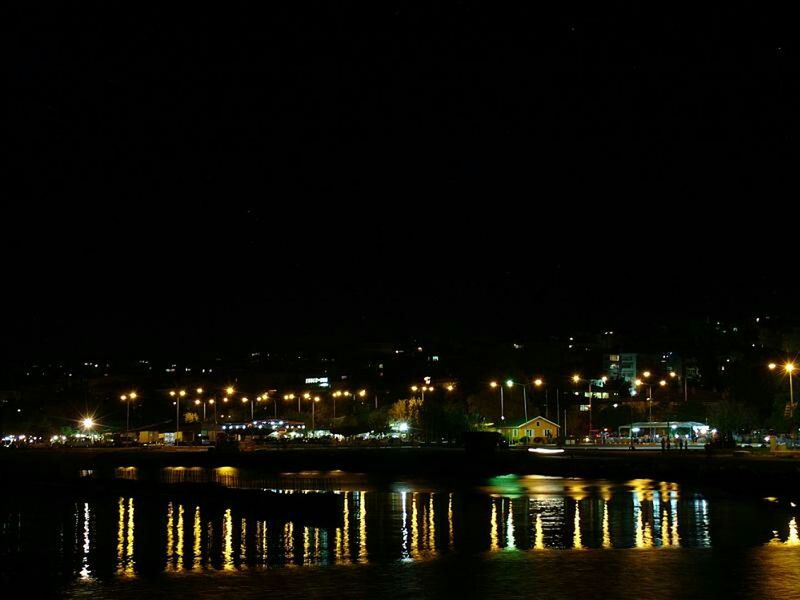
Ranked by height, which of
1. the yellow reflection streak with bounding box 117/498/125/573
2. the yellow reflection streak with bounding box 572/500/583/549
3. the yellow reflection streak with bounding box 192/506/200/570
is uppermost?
the yellow reflection streak with bounding box 192/506/200/570

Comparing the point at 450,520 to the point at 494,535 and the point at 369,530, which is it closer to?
the point at 369,530

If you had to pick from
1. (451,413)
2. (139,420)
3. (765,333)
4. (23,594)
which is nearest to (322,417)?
(139,420)

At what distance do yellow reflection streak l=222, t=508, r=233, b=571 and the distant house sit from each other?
7293 centimetres

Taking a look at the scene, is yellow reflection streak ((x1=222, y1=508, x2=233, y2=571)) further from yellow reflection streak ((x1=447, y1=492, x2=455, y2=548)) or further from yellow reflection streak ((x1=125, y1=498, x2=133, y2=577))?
yellow reflection streak ((x1=447, y1=492, x2=455, y2=548))

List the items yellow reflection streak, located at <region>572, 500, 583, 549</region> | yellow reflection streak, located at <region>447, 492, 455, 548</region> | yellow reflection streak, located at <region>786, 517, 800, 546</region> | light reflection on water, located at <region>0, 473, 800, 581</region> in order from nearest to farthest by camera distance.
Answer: light reflection on water, located at <region>0, 473, 800, 581</region>, yellow reflection streak, located at <region>786, 517, 800, 546</region>, yellow reflection streak, located at <region>572, 500, 583, 549</region>, yellow reflection streak, located at <region>447, 492, 455, 548</region>

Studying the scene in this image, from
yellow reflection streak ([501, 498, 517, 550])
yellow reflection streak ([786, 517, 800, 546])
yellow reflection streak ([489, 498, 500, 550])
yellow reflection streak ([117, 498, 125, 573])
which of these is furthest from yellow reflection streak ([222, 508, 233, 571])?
yellow reflection streak ([786, 517, 800, 546])

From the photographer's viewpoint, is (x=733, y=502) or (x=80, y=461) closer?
(x=733, y=502)

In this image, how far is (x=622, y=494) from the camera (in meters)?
35.4

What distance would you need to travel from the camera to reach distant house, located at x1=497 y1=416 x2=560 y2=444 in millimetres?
100312

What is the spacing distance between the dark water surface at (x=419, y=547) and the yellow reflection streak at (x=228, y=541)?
0.06 m

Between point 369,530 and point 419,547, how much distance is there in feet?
11.9

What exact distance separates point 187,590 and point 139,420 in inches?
6036

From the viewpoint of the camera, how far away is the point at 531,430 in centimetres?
10094

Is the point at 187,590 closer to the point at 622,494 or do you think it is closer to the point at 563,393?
the point at 622,494
